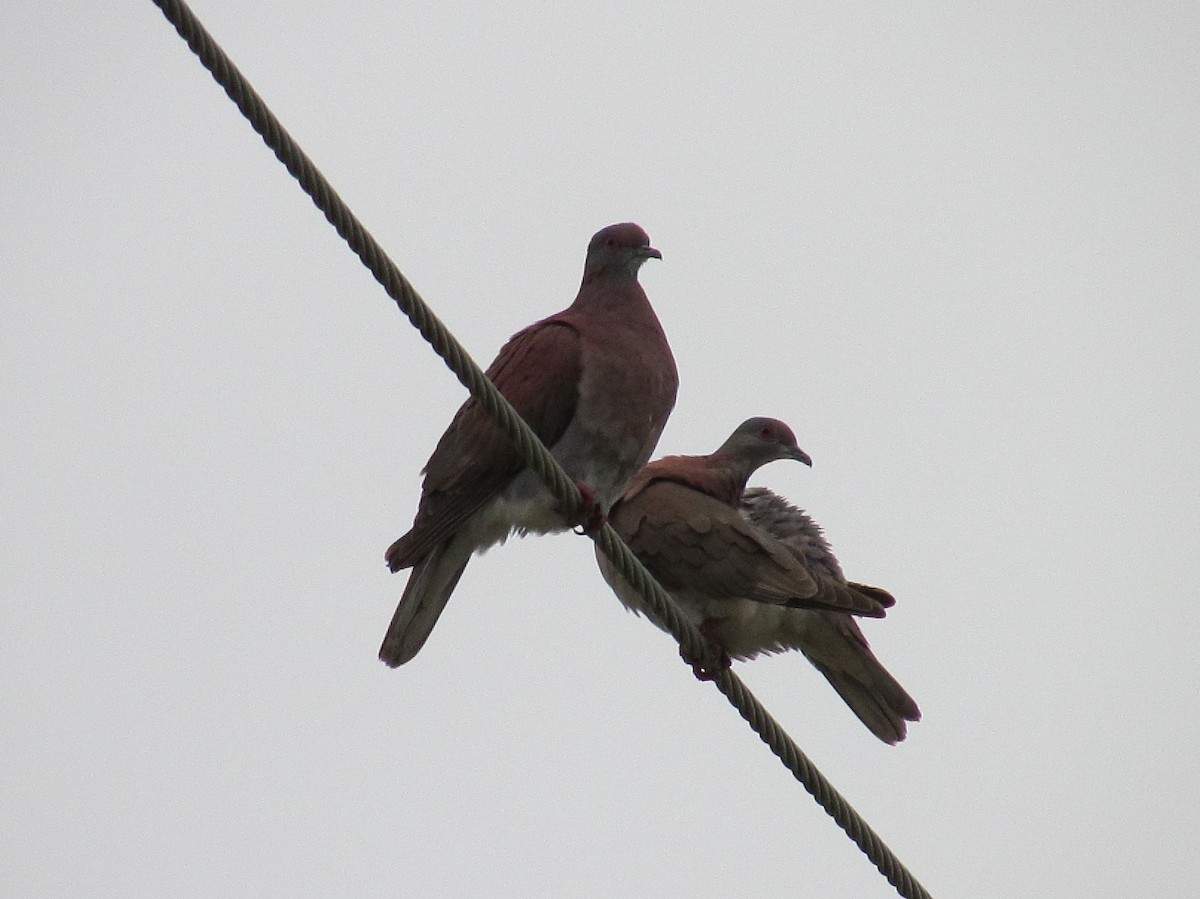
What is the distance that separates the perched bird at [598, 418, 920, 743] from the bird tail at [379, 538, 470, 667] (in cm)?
64

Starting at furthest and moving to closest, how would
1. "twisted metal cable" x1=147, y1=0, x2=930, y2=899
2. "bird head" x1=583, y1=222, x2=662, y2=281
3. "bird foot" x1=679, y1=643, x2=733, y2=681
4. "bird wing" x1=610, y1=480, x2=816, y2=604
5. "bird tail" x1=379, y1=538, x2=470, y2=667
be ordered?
"bird head" x1=583, y1=222, x2=662, y2=281, "bird wing" x1=610, y1=480, x2=816, y2=604, "bird tail" x1=379, y1=538, x2=470, y2=667, "bird foot" x1=679, y1=643, x2=733, y2=681, "twisted metal cable" x1=147, y1=0, x2=930, y2=899

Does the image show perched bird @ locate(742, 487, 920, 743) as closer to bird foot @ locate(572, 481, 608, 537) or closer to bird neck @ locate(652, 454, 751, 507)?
bird neck @ locate(652, 454, 751, 507)

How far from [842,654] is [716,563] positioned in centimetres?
61

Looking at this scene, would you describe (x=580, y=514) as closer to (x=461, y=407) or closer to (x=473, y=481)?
(x=473, y=481)

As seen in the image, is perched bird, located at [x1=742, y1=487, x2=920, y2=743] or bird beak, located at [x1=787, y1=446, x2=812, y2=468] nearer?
perched bird, located at [x1=742, y1=487, x2=920, y2=743]

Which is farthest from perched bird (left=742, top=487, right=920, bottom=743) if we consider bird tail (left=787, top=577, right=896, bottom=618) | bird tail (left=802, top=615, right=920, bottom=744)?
bird tail (left=787, top=577, right=896, bottom=618)

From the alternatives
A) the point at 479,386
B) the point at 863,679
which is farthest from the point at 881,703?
the point at 479,386

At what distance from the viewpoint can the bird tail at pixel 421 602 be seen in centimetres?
538

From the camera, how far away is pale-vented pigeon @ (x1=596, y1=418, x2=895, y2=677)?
5406 mm

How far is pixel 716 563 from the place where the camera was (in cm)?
565

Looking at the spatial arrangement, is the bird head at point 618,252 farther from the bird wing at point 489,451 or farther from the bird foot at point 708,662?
the bird foot at point 708,662

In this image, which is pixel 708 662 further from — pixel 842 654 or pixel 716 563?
pixel 842 654

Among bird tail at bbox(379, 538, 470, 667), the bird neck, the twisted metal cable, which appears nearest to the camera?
the twisted metal cable

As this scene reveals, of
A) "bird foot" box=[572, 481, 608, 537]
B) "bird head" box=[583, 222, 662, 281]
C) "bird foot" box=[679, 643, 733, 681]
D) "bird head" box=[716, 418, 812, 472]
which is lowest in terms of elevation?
"bird foot" box=[679, 643, 733, 681]
